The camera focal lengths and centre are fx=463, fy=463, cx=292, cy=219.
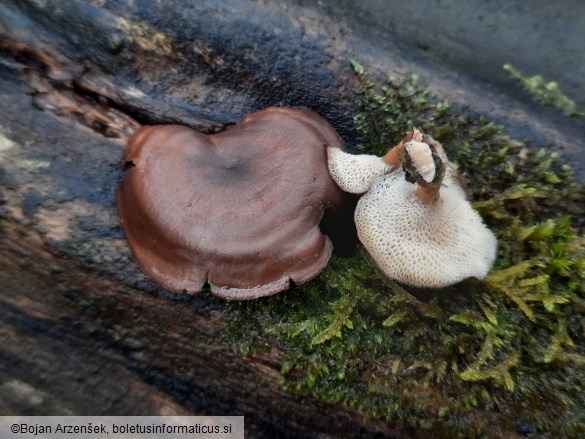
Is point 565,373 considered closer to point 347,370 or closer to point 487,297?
point 487,297

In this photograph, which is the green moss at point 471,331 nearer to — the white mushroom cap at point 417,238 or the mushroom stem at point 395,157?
the white mushroom cap at point 417,238

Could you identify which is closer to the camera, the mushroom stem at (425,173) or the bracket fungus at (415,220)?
the mushroom stem at (425,173)

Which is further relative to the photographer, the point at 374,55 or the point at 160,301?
the point at 374,55

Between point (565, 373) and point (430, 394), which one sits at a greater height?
point (565, 373)

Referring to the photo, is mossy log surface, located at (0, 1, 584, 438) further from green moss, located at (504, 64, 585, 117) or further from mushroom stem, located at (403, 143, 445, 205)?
mushroom stem, located at (403, 143, 445, 205)

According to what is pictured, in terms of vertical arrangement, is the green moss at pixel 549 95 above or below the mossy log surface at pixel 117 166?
A: above

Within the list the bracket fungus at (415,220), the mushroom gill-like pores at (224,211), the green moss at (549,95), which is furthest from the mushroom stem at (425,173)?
the green moss at (549,95)

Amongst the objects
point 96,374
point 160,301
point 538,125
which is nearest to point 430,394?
point 160,301

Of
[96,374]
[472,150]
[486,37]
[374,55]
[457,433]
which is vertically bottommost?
[96,374]
